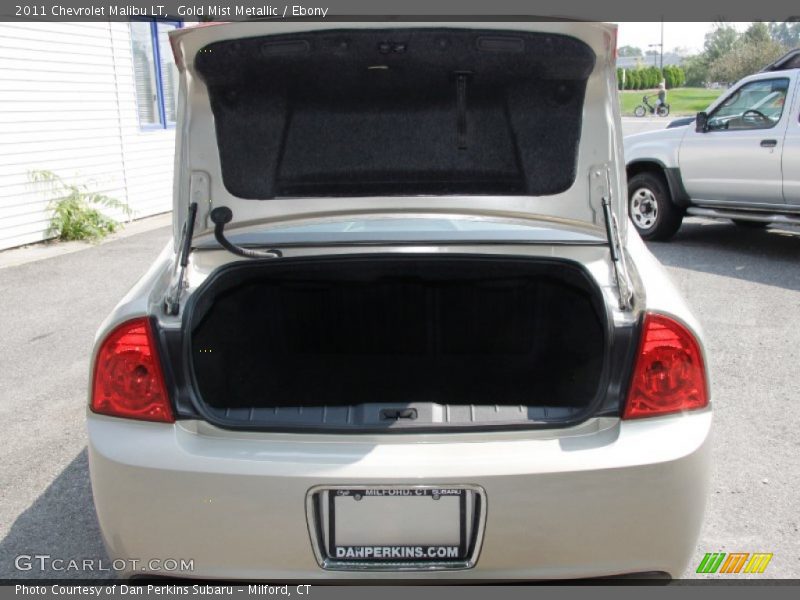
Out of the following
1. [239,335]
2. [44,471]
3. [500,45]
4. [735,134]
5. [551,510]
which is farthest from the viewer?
[735,134]

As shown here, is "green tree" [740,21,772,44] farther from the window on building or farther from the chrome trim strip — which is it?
the chrome trim strip

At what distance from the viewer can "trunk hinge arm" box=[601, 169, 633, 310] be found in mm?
2480

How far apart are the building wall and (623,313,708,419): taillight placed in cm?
917

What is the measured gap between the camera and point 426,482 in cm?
219

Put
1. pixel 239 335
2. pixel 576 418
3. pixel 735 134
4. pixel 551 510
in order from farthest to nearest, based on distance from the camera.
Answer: pixel 735 134 → pixel 239 335 → pixel 576 418 → pixel 551 510

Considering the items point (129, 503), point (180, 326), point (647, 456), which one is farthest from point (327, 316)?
point (647, 456)

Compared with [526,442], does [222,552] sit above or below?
below

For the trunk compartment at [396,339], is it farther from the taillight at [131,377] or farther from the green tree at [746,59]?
the green tree at [746,59]

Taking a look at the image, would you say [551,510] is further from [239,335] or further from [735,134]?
[735,134]

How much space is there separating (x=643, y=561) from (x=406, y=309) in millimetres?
1457

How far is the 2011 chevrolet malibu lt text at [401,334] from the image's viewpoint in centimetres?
221

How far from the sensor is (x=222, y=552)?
2238 mm

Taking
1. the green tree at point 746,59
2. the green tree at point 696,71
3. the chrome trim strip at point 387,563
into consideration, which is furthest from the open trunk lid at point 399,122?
the green tree at point 696,71

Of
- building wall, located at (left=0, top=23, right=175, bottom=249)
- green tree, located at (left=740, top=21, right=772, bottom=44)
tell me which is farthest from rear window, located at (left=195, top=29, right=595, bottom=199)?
green tree, located at (left=740, top=21, right=772, bottom=44)
